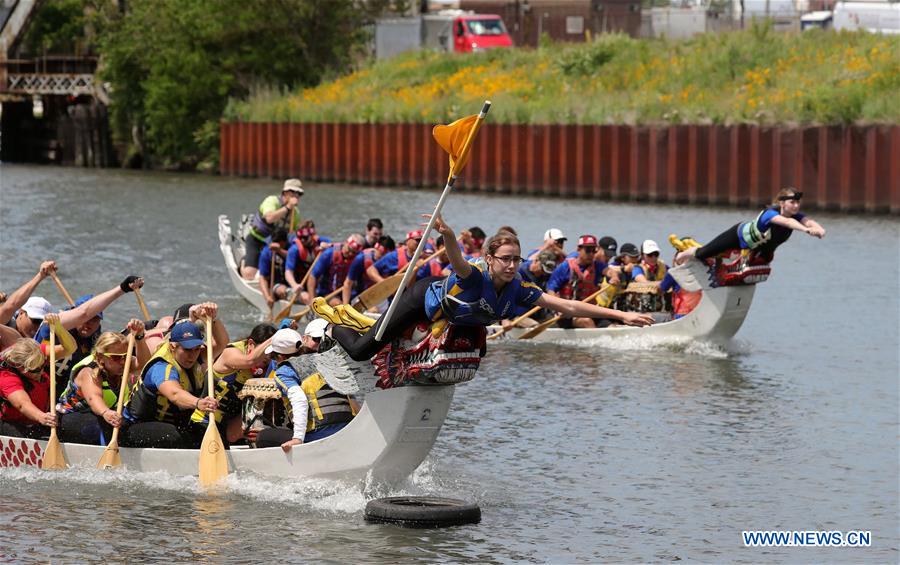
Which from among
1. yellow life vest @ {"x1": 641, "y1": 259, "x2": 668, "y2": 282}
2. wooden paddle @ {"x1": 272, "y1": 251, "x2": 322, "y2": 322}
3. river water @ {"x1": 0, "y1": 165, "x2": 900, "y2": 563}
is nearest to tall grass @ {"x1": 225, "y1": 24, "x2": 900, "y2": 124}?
river water @ {"x1": 0, "y1": 165, "x2": 900, "y2": 563}

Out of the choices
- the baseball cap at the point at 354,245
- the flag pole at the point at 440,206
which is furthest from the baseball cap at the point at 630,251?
the flag pole at the point at 440,206

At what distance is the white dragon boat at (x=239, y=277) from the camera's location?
27.6 m

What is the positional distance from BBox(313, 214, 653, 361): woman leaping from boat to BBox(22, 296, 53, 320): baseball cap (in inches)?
186

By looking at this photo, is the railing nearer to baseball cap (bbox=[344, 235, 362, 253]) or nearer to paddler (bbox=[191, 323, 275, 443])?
baseball cap (bbox=[344, 235, 362, 253])

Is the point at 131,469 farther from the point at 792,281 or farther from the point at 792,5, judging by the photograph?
the point at 792,5

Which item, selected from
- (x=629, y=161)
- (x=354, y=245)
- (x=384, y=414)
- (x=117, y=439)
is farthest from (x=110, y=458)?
(x=629, y=161)

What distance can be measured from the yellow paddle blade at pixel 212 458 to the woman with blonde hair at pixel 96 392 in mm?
923

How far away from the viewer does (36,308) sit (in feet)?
55.2

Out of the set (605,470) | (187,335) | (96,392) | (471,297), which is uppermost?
(471,297)

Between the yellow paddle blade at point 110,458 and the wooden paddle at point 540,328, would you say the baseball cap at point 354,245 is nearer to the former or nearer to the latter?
the wooden paddle at point 540,328

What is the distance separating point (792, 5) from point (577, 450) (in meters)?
63.3

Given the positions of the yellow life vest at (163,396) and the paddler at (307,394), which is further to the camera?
the yellow life vest at (163,396)

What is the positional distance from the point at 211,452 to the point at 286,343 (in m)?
1.19

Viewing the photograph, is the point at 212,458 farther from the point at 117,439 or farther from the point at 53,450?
the point at 53,450
